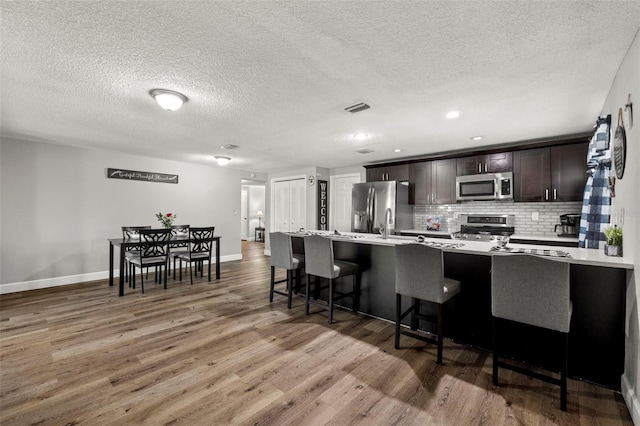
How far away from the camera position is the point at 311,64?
2246 millimetres

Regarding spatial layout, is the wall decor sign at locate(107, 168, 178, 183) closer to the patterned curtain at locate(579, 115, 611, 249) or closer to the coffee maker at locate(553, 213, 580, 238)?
the patterned curtain at locate(579, 115, 611, 249)

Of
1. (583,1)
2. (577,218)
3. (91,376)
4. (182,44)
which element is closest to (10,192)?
(91,376)

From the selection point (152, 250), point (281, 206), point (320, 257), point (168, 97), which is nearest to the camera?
point (168, 97)

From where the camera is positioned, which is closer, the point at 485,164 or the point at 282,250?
the point at 282,250

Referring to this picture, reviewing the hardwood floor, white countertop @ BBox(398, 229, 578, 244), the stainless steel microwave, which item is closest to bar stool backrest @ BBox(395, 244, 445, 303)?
the hardwood floor

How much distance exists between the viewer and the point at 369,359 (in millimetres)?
2463

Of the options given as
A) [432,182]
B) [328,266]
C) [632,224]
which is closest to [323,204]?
[432,182]

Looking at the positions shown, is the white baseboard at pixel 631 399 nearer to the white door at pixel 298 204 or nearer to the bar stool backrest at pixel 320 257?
the bar stool backrest at pixel 320 257

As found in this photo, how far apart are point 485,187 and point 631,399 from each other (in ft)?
11.6

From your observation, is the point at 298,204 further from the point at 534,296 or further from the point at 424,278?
the point at 534,296

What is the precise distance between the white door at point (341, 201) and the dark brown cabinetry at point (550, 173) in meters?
3.31

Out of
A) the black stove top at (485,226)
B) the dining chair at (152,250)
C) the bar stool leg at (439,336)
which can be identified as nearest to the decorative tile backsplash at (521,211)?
the black stove top at (485,226)

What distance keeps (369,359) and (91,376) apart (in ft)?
7.11

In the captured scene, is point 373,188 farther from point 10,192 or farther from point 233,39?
point 10,192
